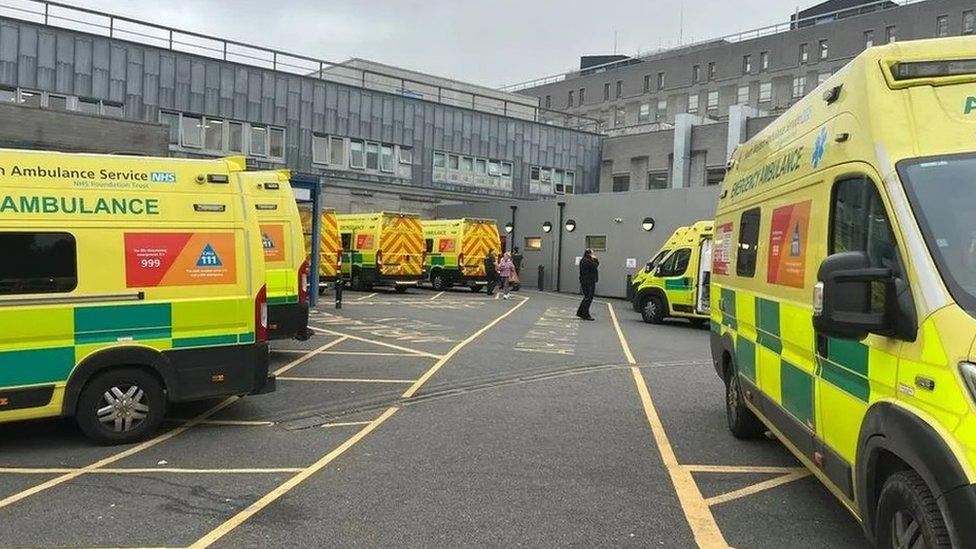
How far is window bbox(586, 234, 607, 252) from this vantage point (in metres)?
28.1

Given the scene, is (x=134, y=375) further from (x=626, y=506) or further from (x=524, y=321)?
(x=524, y=321)

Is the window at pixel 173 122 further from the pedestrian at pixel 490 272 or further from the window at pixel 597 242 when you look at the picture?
the window at pixel 597 242

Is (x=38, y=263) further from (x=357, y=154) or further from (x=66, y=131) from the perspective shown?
(x=357, y=154)

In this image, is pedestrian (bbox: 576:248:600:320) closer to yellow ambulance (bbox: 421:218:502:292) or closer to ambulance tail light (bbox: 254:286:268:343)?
yellow ambulance (bbox: 421:218:502:292)

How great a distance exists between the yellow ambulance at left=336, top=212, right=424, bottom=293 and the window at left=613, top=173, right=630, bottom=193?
19.1 metres

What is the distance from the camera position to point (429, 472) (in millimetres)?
5539

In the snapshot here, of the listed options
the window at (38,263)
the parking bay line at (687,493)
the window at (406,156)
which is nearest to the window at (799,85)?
the window at (406,156)

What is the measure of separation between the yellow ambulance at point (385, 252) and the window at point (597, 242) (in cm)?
665

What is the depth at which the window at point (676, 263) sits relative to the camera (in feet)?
57.7

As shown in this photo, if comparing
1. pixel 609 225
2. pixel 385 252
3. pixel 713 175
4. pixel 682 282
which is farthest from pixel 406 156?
pixel 682 282

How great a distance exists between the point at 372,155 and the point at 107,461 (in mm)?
29789

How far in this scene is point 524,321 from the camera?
1716 cm

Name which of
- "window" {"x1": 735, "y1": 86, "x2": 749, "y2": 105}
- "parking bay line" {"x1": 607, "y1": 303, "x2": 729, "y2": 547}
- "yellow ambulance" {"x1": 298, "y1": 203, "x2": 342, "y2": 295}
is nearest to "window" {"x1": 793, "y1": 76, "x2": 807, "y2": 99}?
"window" {"x1": 735, "y1": 86, "x2": 749, "y2": 105}

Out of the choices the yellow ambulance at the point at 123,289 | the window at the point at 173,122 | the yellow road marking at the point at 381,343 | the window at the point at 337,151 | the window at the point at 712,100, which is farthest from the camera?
the window at the point at 712,100
